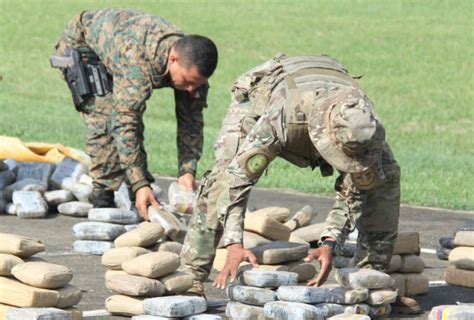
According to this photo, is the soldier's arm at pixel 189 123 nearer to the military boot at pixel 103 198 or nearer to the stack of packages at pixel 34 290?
the military boot at pixel 103 198

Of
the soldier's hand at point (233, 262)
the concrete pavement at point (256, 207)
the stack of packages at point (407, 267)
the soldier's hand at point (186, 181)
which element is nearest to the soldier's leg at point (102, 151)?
the concrete pavement at point (256, 207)

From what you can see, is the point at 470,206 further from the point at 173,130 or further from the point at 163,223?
the point at 173,130

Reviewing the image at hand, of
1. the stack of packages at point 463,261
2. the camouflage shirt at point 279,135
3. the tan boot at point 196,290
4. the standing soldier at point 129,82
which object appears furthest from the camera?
the standing soldier at point 129,82

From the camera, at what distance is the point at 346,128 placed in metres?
8.01

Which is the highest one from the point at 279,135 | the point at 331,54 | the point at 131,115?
the point at 279,135

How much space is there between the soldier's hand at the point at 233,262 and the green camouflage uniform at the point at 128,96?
279cm

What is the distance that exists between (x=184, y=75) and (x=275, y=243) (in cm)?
203

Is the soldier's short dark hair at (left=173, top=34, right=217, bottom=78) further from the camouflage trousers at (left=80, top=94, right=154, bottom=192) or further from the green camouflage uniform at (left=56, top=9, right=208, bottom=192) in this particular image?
the camouflage trousers at (left=80, top=94, right=154, bottom=192)

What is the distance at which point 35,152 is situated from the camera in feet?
50.4

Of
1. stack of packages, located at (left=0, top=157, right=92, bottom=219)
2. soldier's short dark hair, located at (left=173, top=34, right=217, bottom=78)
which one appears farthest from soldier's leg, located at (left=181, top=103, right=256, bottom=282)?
stack of packages, located at (left=0, top=157, right=92, bottom=219)

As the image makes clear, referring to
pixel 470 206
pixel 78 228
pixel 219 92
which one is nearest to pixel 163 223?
pixel 78 228

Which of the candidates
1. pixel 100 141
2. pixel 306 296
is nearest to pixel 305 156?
pixel 306 296

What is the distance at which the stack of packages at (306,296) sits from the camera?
26.9ft

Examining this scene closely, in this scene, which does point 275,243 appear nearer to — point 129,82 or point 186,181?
point 186,181
